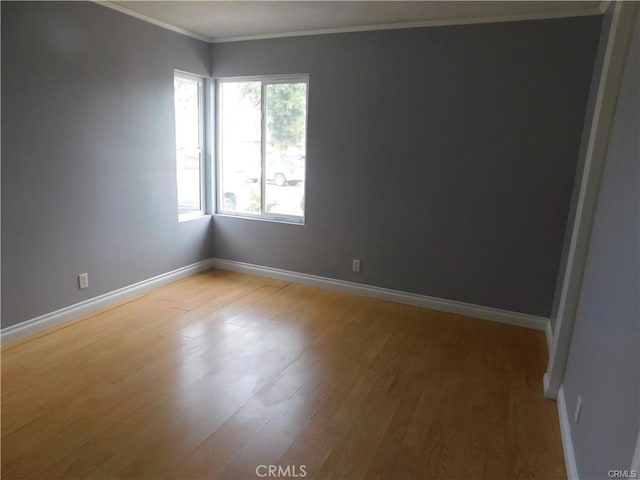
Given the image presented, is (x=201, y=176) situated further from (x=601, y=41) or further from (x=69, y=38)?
(x=601, y=41)

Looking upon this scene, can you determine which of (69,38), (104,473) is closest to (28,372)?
(104,473)

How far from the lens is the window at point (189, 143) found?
4.31 metres

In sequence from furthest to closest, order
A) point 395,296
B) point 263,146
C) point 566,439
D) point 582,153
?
point 263,146 → point 395,296 → point 582,153 → point 566,439

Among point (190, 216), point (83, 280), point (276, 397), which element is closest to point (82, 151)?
point (83, 280)

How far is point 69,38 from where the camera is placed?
3.07 m

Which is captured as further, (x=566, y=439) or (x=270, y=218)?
(x=270, y=218)

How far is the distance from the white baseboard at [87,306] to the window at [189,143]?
62 cm

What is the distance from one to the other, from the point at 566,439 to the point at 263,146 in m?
3.64

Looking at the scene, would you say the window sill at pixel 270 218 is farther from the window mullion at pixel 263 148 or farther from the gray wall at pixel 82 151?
the gray wall at pixel 82 151

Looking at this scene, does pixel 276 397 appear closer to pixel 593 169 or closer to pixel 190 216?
pixel 593 169

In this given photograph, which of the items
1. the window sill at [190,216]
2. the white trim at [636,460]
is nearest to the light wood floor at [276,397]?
A: the white trim at [636,460]

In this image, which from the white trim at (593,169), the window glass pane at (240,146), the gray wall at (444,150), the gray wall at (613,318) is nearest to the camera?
the gray wall at (613,318)

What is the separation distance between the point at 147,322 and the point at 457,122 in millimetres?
3054

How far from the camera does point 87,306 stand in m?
3.49
